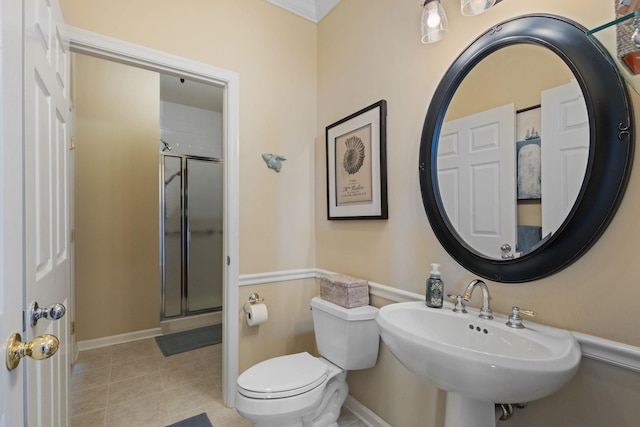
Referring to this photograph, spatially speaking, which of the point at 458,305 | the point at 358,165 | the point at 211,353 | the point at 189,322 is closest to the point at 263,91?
the point at 358,165

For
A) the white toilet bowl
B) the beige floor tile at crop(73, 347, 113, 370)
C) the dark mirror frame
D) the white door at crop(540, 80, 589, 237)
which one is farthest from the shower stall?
the white door at crop(540, 80, 589, 237)

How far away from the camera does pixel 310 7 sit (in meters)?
2.13

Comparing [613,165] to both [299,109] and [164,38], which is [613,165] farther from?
[164,38]

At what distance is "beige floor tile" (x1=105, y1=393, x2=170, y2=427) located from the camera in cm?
168

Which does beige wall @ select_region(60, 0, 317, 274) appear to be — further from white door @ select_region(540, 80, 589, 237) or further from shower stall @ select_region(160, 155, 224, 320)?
shower stall @ select_region(160, 155, 224, 320)

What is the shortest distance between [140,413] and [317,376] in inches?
47.4

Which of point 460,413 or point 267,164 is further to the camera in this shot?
point 267,164

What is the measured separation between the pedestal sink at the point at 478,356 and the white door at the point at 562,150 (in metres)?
0.36

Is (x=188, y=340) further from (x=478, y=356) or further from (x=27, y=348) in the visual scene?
(x=478, y=356)

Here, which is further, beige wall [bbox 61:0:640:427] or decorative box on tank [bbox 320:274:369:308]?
decorative box on tank [bbox 320:274:369:308]

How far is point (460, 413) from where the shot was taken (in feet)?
3.26

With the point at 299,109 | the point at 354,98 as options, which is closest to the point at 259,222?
the point at 299,109

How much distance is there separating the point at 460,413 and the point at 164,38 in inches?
88.4

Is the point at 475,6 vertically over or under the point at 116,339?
over
